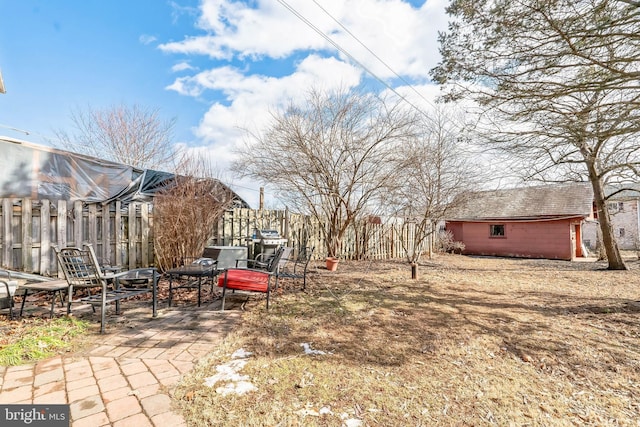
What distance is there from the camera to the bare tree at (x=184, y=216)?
6633mm

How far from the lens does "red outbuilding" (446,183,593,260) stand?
14.9 meters

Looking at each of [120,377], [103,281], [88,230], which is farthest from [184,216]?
[120,377]

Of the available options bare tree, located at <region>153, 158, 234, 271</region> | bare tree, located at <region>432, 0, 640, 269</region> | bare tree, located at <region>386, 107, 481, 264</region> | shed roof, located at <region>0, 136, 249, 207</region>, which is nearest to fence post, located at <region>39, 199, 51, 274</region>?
shed roof, located at <region>0, 136, 249, 207</region>

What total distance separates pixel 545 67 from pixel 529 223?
→ 14584mm

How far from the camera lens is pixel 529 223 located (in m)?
16.1

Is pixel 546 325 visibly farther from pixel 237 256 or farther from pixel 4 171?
pixel 4 171

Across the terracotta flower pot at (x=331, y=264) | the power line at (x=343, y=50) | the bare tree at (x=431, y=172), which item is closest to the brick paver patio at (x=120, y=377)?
the terracotta flower pot at (x=331, y=264)

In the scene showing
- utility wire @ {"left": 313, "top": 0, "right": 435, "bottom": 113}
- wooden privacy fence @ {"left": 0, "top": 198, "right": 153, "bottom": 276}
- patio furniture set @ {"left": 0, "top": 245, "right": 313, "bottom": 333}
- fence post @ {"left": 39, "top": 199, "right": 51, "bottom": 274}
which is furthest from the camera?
utility wire @ {"left": 313, "top": 0, "right": 435, "bottom": 113}

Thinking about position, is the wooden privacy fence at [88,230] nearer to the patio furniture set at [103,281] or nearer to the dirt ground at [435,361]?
the patio furniture set at [103,281]

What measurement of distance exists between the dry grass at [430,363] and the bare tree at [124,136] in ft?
45.2

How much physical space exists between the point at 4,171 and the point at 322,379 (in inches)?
312

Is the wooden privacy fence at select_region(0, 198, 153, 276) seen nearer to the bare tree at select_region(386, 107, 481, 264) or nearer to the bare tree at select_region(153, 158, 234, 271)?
the bare tree at select_region(153, 158, 234, 271)

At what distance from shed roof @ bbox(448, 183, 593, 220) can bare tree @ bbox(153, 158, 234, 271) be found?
38.2 feet

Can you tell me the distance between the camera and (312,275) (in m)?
7.44
